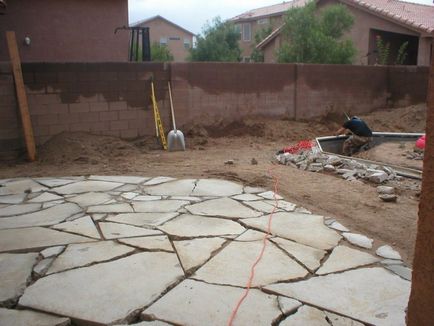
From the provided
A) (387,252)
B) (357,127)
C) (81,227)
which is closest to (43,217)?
(81,227)

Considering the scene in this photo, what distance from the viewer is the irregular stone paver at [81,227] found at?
3.78 metres

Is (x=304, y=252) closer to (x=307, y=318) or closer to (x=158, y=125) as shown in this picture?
(x=307, y=318)

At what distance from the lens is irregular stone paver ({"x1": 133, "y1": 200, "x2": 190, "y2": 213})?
4.47 meters

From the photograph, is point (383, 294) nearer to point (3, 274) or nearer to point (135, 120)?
point (3, 274)

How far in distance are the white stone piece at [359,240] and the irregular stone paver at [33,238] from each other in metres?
Answer: 2.27

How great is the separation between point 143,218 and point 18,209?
1438mm

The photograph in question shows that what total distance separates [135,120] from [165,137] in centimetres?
70

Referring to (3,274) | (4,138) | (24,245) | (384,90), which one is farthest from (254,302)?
(384,90)

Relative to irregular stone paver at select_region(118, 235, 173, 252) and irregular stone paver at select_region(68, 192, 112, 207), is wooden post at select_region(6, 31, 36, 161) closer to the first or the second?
irregular stone paver at select_region(68, 192, 112, 207)

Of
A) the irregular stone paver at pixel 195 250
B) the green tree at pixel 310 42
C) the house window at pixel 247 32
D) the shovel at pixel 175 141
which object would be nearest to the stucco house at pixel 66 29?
the shovel at pixel 175 141

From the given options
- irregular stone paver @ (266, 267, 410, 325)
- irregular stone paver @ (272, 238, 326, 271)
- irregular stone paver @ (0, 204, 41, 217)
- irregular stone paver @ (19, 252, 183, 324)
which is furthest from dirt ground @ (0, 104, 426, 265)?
irregular stone paver @ (19, 252, 183, 324)

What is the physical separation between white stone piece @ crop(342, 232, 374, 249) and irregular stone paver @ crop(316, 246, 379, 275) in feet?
0.53

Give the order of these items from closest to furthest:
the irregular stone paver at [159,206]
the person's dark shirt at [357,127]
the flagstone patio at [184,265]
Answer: the flagstone patio at [184,265], the irregular stone paver at [159,206], the person's dark shirt at [357,127]

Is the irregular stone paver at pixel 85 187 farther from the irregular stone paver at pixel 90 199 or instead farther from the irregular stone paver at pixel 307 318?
the irregular stone paver at pixel 307 318
